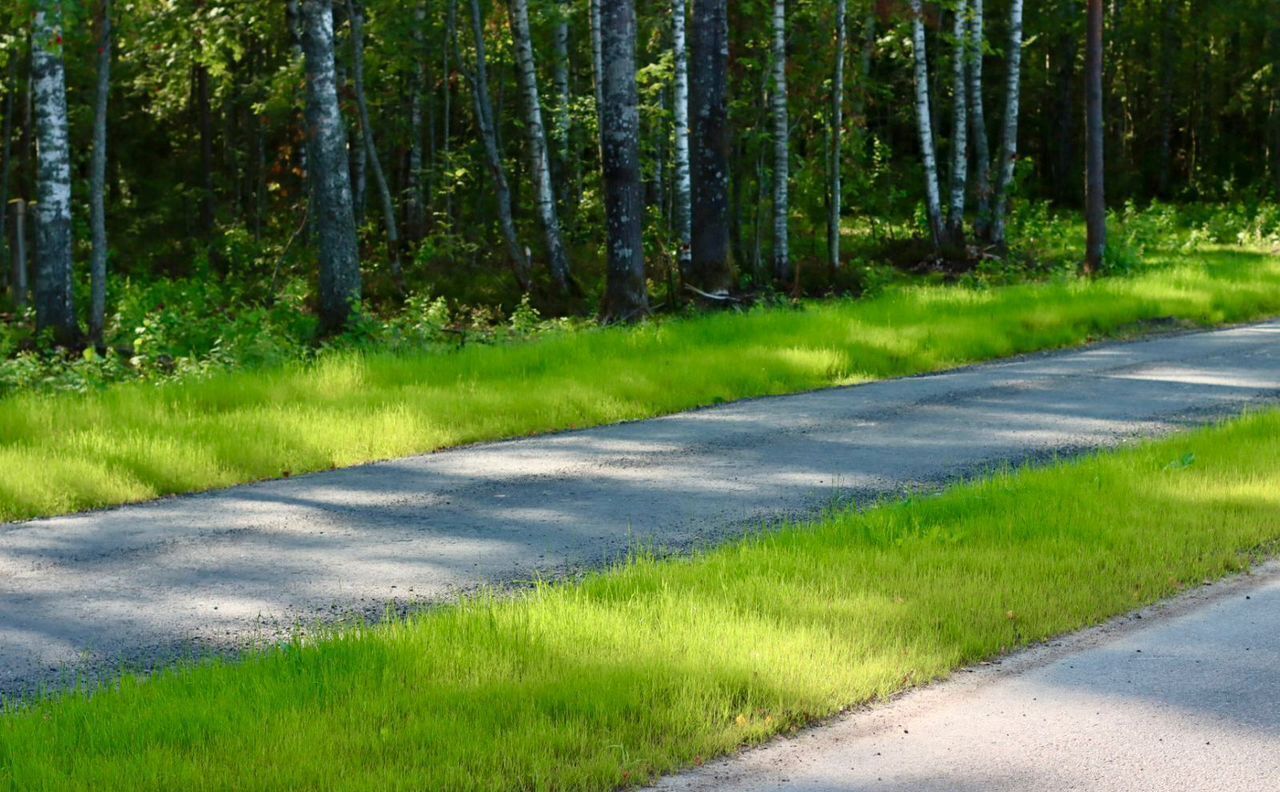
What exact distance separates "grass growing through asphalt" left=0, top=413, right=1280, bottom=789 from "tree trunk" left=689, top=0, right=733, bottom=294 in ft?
39.5

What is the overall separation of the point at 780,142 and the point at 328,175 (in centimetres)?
923

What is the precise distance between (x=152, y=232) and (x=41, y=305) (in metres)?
24.8

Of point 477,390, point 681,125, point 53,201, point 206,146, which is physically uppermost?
point 206,146

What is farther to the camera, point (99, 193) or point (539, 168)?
point (539, 168)

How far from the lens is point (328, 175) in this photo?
16688mm

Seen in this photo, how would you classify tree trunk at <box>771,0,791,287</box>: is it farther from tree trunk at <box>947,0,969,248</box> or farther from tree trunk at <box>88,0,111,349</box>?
tree trunk at <box>88,0,111,349</box>

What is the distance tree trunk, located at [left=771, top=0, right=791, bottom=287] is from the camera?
2292cm

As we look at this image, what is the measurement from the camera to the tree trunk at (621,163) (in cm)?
1662

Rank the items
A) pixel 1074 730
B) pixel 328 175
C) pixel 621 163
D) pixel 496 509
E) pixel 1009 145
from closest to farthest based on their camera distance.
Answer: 1. pixel 1074 730
2. pixel 496 509
3. pixel 328 175
4. pixel 621 163
5. pixel 1009 145

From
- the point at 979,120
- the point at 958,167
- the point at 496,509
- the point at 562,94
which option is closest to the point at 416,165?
the point at 562,94

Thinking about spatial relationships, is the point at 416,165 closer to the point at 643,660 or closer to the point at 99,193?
the point at 99,193

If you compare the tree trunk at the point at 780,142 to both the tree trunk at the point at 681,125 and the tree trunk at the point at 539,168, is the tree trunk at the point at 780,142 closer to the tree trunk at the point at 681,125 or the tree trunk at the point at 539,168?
the tree trunk at the point at 681,125

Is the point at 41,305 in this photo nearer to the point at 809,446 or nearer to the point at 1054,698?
the point at 809,446

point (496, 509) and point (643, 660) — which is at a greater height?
point (496, 509)
